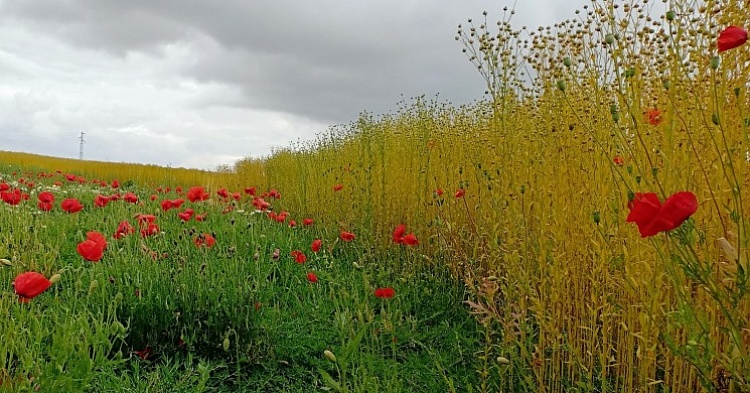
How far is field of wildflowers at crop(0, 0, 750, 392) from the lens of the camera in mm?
1640

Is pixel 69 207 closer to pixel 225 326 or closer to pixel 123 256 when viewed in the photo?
pixel 123 256

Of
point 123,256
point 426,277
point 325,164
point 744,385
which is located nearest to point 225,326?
point 123,256

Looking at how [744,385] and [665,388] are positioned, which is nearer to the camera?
[744,385]

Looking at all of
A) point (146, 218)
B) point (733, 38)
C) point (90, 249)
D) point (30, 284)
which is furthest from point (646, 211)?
point (146, 218)

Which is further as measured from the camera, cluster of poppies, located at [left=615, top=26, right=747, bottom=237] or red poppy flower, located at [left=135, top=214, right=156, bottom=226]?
red poppy flower, located at [left=135, top=214, right=156, bottom=226]

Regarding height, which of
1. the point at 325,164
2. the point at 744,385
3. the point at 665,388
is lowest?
the point at 665,388

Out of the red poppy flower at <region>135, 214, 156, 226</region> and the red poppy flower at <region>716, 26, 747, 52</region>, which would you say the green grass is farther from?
the red poppy flower at <region>716, 26, 747, 52</region>

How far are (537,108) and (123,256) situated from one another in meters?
2.32

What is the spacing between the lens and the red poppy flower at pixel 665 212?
1115 millimetres

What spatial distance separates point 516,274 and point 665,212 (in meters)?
1.17

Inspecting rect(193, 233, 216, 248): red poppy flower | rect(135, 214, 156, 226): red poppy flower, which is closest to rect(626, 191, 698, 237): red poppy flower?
rect(193, 233, 216, 248): red poppy flower

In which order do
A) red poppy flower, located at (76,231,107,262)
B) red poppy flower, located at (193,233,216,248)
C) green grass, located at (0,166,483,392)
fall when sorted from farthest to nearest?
red poppy flower, located at (193,233,216,248), red poppy flower, located at (76,231,107,262), green grass, located at (0,166,483,392)

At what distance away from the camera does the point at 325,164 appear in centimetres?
573

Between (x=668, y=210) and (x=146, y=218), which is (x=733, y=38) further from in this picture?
(x=146, y=218)
